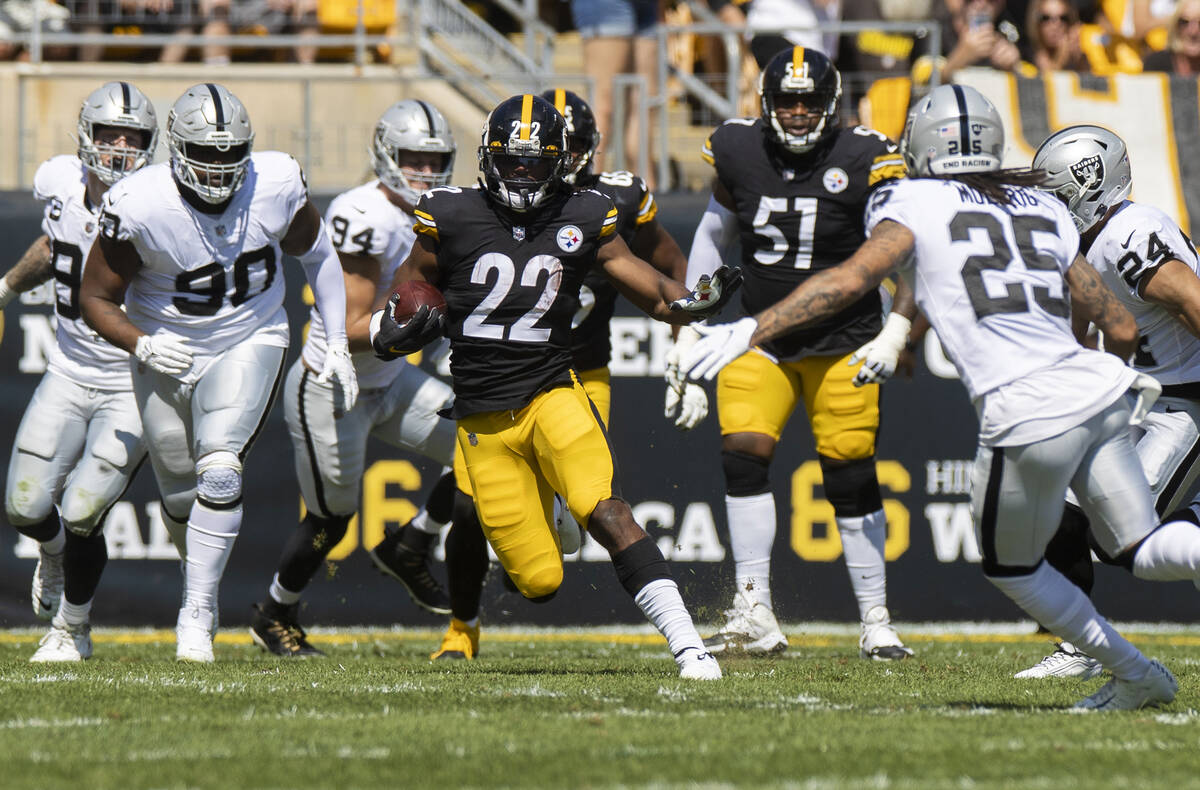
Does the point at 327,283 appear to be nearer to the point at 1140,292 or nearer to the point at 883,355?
the point at 883,355

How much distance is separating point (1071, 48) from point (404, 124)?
5158mm

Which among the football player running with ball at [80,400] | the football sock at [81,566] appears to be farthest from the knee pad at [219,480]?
the football sock at [81,566]

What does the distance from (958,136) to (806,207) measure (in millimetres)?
1600

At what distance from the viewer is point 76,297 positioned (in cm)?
611

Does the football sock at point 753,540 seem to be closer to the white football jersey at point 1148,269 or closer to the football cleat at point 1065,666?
the football cleat at point 1065,666

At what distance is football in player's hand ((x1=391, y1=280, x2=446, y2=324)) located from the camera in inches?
187

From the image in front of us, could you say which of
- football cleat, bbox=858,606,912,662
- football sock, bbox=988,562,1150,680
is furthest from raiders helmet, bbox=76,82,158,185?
football sock, bbox=988,562,1150,680

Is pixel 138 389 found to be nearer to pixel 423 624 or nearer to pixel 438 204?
pixel 438 204

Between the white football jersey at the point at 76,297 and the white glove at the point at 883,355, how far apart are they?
292 centimetres

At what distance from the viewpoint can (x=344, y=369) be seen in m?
5.77

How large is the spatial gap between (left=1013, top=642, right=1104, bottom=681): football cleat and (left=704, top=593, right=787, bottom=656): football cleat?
0.91 metres

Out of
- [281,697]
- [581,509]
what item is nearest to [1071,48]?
[581,509]

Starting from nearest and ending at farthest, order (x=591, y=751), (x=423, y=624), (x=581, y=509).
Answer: (x=591, y=751) → (x=581, y=509) → (x=423, y=624)

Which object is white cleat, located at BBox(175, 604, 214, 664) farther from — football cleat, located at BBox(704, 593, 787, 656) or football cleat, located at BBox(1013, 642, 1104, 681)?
football cleat, located at BBox(1013, 642, 1104, 681)
